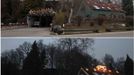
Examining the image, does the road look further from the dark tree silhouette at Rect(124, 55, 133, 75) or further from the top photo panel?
the dark tree silhouette at Rect(124, 55, 133, 75)

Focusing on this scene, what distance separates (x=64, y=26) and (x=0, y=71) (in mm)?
502

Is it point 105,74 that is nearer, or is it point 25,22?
point 105,74

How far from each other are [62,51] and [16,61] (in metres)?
0.29

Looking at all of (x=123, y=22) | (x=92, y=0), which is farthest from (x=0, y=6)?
(x=123, y=22)

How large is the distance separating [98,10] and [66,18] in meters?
0.22

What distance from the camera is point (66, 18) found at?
122 inches

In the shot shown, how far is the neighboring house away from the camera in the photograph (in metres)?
3.07

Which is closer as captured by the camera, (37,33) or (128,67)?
(128,67)

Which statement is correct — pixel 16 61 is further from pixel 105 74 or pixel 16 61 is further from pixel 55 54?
pixel 105 74

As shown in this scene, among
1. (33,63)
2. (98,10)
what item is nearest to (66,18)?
(98,10)

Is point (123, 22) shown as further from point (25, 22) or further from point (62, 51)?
point (25, 22)

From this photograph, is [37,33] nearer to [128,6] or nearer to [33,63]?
[33,63]

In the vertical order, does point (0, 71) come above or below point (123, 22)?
below

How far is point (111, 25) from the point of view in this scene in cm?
302
